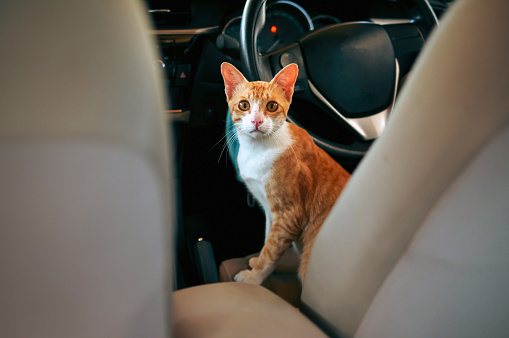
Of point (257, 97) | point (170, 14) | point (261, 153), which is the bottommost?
point (261, 153)

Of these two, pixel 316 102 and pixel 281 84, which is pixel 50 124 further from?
pixel 316 102

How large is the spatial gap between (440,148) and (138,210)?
0.81ft

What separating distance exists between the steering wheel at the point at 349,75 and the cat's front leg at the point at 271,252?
206mm

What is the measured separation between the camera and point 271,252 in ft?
2.09

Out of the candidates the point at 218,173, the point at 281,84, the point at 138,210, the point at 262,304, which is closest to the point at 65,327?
the point at 138,210

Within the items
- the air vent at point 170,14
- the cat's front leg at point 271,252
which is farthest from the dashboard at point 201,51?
the cat's front leg at point 271,252

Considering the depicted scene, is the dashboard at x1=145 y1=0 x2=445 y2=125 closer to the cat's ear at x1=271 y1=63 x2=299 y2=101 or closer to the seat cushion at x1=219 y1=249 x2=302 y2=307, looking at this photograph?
the cat's ear at x1=271 y1=63 x2=299 y2=101

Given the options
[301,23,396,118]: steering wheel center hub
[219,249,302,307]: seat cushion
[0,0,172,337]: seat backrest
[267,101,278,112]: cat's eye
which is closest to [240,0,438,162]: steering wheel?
[301,23,396,118]: steering wheel center hub

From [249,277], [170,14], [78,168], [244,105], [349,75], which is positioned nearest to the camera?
[78,168]

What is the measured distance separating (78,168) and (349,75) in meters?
0.67

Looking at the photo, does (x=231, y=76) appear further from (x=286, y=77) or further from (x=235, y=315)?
(x=235, y=315)

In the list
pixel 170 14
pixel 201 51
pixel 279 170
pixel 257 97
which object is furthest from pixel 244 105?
pixel 170 14

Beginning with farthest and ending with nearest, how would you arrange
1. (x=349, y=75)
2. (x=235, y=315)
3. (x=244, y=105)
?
1. (x=349, y=75)
2. (x=244, y=105)
3. (x=235, y=315)

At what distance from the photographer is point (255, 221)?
2.64ft
